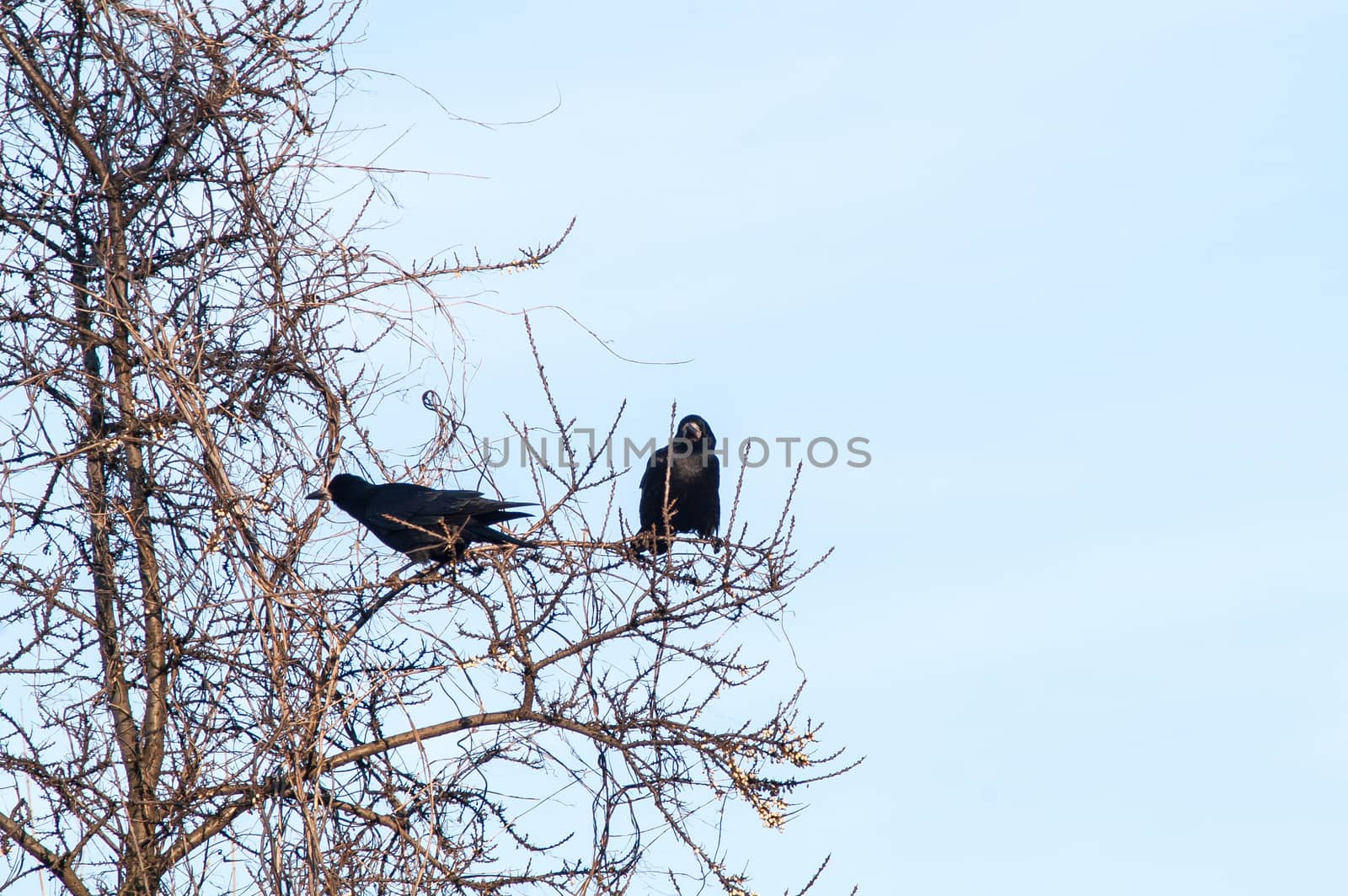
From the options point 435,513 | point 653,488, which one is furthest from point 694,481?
point 435,513

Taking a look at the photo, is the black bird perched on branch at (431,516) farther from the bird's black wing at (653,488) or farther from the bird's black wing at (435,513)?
the bird's black wing at (653,488)

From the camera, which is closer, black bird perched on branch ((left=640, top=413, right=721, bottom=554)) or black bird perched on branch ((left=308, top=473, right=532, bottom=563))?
black bird perched on branch ((left=308, top=473, right=532, bottom=563))

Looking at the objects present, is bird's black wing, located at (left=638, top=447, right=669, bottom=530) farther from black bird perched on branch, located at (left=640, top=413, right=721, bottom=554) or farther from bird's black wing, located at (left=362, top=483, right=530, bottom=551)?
bird's black wing, located at (left=362, top=483, right=530, bottom=551)

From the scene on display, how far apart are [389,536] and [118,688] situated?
1620mm

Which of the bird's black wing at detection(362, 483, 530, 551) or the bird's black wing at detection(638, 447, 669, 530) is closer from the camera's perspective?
the bird's black wing at detection(362, 483, 530, 551)

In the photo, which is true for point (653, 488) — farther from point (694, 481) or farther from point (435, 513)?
point (435, 513)

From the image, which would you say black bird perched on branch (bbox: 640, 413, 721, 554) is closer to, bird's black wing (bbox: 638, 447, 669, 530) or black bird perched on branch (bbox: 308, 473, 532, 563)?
bird's black wing (bbox: 638, 447, 669, 530)

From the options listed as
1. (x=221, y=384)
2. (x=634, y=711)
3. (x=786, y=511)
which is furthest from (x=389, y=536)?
(x=786, y=511)

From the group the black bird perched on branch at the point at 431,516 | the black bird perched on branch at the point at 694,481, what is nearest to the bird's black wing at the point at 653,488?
the black bird perched on branch at the point at 694,481

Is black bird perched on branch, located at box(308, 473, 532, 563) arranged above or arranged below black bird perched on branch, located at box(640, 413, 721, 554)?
below

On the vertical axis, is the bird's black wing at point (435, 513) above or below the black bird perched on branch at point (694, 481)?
below

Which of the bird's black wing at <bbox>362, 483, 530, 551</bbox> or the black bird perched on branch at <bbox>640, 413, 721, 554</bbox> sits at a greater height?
the black bird perched on branch at <bbox>640, 413, 721, 554</bbox>

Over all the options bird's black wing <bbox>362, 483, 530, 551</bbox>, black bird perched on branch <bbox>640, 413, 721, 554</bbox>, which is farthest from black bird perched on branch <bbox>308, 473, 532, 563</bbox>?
black bird perched on branch <bbox>640, 413, 721, 554</bbox>

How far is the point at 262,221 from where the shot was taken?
14.8ft
